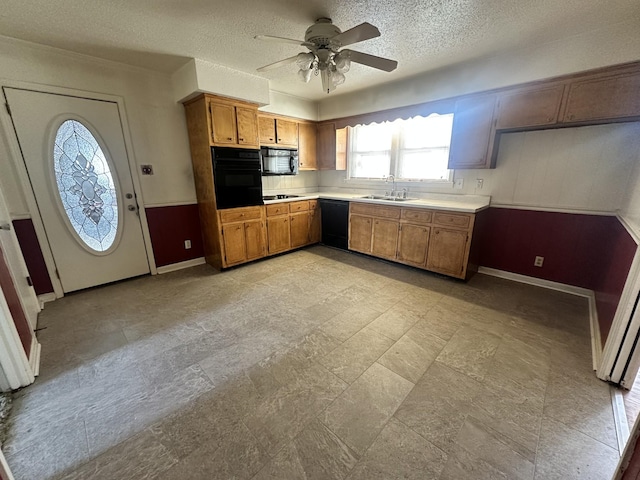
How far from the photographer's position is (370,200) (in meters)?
3.91

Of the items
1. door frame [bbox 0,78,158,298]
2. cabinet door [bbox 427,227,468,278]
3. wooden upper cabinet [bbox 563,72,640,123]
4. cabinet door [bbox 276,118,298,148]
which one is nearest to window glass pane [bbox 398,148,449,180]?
cabinet door [bbox 427,227,468,278]

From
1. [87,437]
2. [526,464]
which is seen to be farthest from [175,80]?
[526,464]

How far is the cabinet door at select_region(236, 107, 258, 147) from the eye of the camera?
345 cm

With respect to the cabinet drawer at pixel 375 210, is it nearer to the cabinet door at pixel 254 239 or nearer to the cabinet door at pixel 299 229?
the cabinet door at pixel 299 229

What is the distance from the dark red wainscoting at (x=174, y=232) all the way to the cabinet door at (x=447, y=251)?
132 inches

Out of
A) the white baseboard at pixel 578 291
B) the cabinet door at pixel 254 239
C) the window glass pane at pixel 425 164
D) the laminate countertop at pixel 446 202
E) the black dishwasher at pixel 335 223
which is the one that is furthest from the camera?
the black dishwasher at pixel 335 223

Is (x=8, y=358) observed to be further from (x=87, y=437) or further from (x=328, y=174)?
(x=328, y=174)

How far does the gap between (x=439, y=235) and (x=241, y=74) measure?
3.25 m

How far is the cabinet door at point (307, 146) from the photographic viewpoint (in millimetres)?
4688

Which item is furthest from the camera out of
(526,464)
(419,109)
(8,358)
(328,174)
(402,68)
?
(328,174)

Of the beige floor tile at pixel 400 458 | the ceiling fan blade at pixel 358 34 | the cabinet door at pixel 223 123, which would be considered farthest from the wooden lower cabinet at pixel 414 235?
the beige floor tile at pixel 400 458

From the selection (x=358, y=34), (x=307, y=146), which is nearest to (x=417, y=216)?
(x=358, y=34)

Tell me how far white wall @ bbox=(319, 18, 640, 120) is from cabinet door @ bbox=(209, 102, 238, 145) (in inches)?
82.0

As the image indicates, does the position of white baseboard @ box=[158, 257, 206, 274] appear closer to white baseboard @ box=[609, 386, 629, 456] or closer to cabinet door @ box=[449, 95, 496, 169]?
cabinet door @ box=[449, 95, 496, 169]
